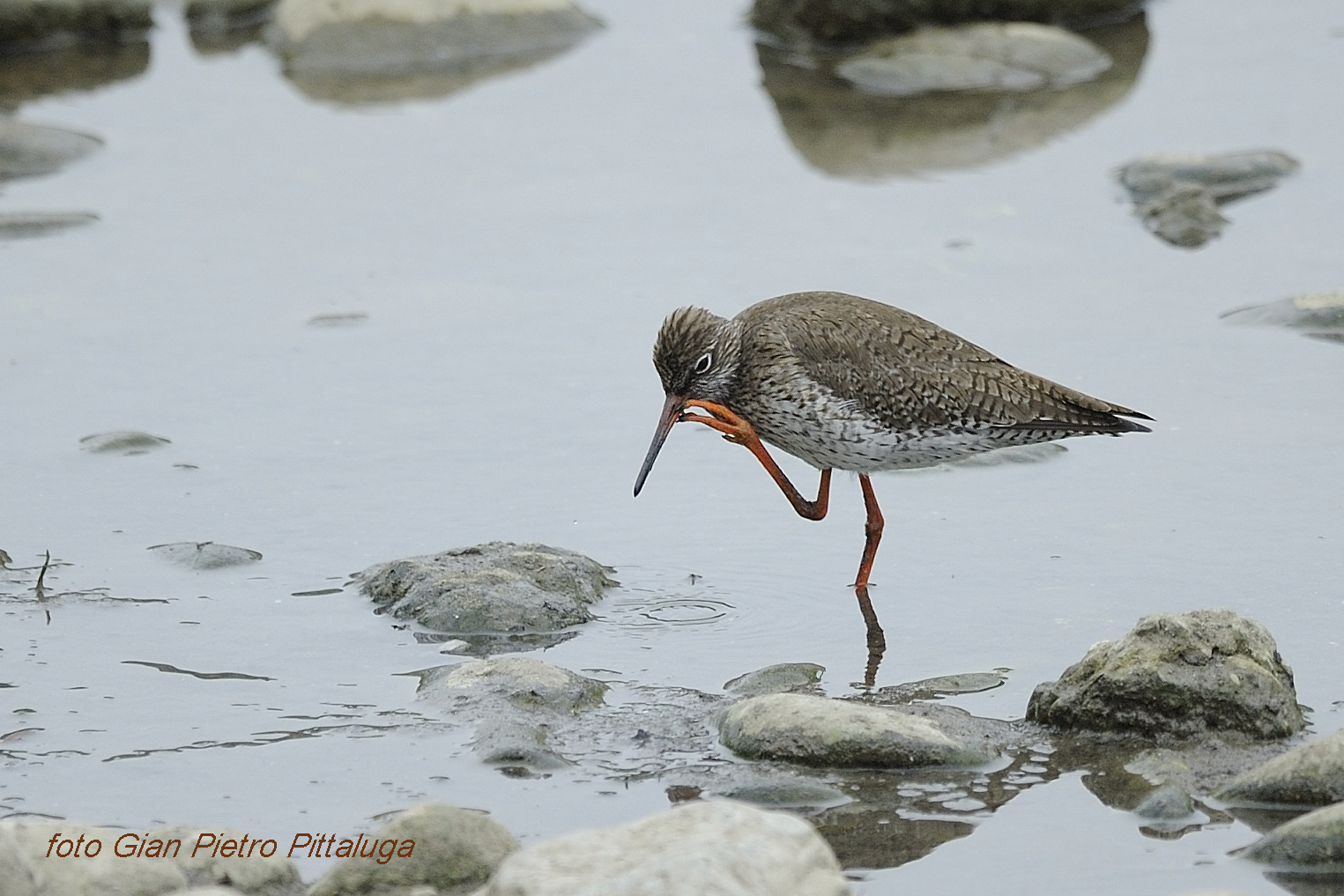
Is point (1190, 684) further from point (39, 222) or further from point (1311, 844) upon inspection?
point (39, 222)

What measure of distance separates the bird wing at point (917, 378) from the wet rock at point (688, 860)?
3522 millimetres

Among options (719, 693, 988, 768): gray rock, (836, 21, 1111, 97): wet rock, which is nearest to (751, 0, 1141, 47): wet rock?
(836, 21, 1111, 97): wet rock

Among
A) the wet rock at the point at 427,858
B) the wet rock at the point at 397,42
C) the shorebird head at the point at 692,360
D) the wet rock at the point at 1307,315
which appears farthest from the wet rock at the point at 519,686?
the wet rock at the point at 397,42

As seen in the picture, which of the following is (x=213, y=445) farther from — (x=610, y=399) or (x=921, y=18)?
(x=921, y=18)

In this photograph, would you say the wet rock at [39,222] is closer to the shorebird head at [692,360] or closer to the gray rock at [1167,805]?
the shorebird head at [692,360]

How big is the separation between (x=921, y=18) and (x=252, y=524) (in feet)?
30.5

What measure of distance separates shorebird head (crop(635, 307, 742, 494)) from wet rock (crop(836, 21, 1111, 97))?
24.3 feet

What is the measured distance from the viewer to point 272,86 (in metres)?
16.0

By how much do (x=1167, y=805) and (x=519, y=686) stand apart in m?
2.32

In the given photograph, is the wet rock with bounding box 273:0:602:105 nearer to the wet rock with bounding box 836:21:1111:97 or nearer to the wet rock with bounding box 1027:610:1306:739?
the wet rock with bounding box 836:21:1111:97

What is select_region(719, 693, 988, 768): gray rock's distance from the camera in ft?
21.0

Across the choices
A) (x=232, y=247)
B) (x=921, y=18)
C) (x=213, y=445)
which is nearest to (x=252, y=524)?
(x=213, y=445)

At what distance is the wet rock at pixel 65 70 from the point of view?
→ 51.9 feet

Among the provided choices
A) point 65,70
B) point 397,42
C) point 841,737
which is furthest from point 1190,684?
point 65,70
